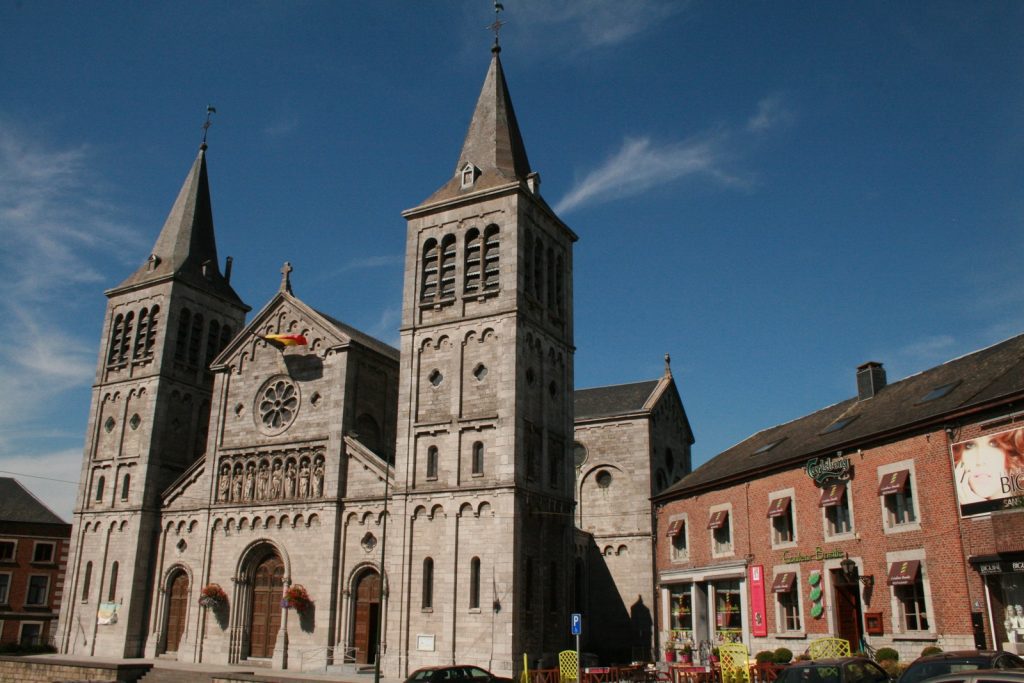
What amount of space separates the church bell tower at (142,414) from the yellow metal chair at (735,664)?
1015 inches

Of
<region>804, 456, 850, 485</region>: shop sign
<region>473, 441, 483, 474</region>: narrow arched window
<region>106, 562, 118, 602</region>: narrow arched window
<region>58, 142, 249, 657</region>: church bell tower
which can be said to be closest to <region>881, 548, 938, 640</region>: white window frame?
<region>804, 456, 850, 485</region>: shop sign

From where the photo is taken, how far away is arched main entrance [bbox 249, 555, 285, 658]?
36.8 metres

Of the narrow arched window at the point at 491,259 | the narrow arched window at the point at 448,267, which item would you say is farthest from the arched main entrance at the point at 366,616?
the narrow arched window at the point at 491,259

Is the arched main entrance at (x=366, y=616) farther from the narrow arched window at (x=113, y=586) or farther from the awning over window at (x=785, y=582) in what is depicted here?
the awning over window at (x=785, y=582)

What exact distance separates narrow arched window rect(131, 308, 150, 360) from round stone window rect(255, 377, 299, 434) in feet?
31.5

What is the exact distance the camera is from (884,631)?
24906mm

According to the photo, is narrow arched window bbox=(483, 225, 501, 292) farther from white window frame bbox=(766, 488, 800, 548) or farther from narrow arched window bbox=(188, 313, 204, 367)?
narrow arched window bbox=(188, 313, 204, 367)

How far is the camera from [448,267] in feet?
123

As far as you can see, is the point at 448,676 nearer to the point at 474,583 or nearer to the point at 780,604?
the point at 474,583

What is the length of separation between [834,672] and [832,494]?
1168cm

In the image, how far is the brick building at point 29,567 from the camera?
50.1 metres

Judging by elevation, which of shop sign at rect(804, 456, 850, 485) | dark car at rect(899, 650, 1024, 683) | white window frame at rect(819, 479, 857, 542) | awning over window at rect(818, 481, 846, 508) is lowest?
dark car at rect(899, 650, 1024, 683)

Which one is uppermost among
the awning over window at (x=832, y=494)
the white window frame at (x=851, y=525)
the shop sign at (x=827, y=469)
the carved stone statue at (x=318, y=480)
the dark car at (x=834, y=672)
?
the carved stone statue at (x=318, y=480)

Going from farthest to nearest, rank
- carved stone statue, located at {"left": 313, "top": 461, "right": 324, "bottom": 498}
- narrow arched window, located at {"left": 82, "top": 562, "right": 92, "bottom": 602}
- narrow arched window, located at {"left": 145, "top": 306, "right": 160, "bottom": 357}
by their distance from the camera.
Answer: narrow arched window, located at {"left": 145, "top": 306, "right": 160, "bottom": 357}, narrow arched window, located at {"left": 82, "top": 562, "right": 92, "bottom": 602}, carved stone statue, located at {"left": 313, "top": 461, "right": 324, "bottom": 498}
